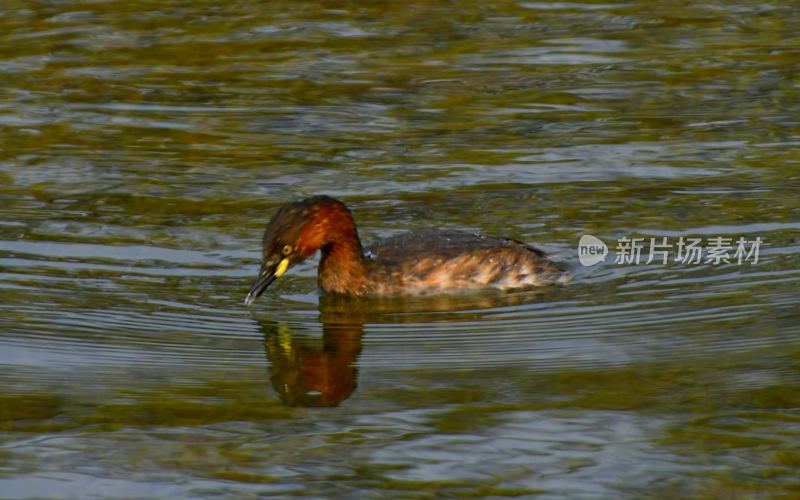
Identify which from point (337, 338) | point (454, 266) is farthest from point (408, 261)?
point (337, 338)

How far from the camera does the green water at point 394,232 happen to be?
7008 mm

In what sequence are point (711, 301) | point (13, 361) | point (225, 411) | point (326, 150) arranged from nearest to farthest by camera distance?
point (225, 411)
point (13, 361)
point (711, 301)
point (326, 150)

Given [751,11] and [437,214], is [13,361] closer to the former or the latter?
[437,214]

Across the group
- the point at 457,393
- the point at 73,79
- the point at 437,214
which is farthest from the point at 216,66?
the point at 457,393

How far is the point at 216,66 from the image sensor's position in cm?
1548

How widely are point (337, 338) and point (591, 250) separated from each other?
2.21 meters

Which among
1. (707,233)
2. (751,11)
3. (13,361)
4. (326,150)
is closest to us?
(13,361)

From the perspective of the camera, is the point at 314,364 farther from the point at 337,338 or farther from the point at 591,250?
the point at 591,250

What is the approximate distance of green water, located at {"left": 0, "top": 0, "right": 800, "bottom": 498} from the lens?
23.0ft

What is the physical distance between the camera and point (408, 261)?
393 inches

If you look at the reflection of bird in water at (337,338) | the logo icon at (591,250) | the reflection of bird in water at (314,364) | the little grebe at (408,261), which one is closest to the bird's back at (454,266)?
the little grebe at (408,261)

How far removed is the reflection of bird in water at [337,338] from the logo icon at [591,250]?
0.62m

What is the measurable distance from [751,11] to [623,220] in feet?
21.2

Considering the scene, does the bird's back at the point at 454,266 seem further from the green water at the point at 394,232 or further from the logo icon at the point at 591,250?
the logo icon at the point at 591,250
